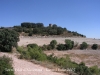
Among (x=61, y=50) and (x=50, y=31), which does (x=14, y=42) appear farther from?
(x=50, y=31)

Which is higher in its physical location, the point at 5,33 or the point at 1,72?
the point at 5,33

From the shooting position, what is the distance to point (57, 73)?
12.1 m

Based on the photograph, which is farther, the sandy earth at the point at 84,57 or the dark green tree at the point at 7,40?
the sandy earth at the point at 84,57

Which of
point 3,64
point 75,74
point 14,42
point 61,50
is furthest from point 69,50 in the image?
point 3,64

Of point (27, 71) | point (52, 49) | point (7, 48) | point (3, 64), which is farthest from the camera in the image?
point (52, 49)

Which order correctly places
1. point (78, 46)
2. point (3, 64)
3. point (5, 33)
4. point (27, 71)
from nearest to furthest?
point (3, 64) < point (27, 71) < point (5, 33) < point (78, 46)

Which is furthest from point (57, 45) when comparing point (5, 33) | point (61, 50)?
point (5, 33)

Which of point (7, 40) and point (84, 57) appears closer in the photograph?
point (7, 40)

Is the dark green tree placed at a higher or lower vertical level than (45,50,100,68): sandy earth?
higher

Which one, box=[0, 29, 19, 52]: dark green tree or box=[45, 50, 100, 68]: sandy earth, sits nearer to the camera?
box=[0, 29, 19, 52]: dark green tree

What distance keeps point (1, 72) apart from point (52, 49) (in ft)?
109

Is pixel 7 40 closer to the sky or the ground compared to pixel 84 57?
closer to the sky

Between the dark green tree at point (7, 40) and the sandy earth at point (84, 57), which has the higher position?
the dark green tree at point (7, 40)

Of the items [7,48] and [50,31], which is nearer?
[7,48]
